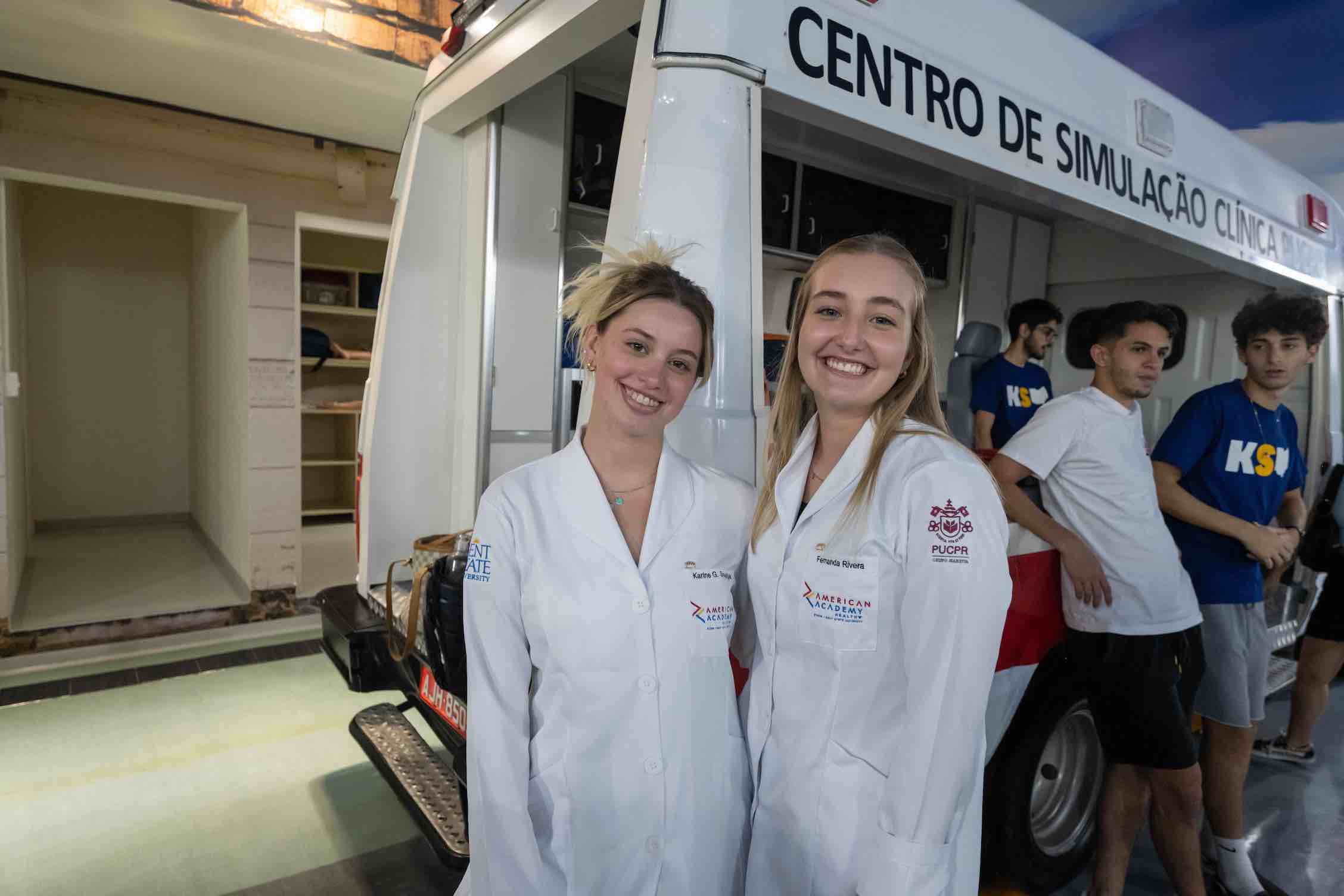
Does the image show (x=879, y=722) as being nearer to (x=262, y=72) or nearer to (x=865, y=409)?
(x=865, y=409)

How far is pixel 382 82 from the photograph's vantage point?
3666 millimetres

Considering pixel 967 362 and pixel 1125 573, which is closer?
pixel 1125 573

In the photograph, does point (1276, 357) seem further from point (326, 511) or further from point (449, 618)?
point (326, 511)

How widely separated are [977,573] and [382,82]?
364 centimetres

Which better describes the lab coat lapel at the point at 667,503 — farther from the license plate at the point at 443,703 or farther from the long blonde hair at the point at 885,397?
the license plate at the point at 443,703

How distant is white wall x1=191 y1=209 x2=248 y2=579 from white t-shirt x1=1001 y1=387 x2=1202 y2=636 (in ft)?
14.8

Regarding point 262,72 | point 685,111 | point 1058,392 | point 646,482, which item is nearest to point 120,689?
point 262,72

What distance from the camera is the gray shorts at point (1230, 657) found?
245 cm

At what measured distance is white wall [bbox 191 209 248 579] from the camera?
4.94 m

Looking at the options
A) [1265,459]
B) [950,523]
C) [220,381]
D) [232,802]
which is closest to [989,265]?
[1265,459]

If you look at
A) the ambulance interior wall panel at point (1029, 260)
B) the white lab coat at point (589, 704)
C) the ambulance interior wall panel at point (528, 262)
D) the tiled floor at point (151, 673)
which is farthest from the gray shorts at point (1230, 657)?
the tiled floor at point (151, 673)

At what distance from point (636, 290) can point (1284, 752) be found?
3830 millimetres

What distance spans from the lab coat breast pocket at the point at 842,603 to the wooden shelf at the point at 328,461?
6.89 m

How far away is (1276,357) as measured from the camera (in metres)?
2.51
